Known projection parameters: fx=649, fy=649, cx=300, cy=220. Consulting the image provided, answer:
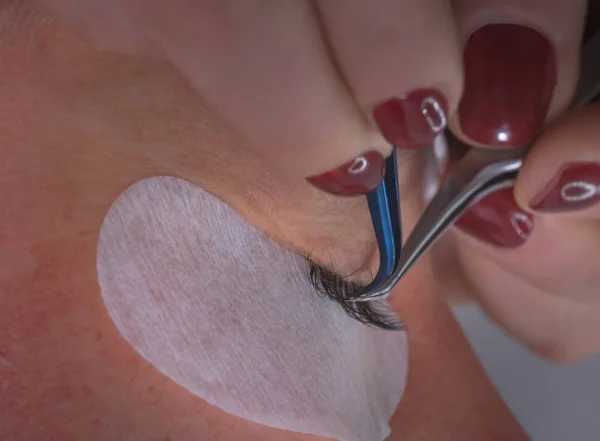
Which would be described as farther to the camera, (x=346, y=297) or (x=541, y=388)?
(x=541, y=388)

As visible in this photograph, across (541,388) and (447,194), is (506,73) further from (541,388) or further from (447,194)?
(541,388)

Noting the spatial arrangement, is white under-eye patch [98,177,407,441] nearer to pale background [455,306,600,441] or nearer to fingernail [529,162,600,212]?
fingernail [529,162,600,212]

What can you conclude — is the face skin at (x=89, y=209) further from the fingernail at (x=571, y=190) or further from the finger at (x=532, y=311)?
the finger at (x=532, y=311)

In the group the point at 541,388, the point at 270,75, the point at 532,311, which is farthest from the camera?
the point at 541,388

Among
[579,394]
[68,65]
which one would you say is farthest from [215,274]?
[579,394]

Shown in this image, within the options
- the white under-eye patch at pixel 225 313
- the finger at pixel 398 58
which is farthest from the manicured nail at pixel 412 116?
the white under-eye patch at pixel 225 313

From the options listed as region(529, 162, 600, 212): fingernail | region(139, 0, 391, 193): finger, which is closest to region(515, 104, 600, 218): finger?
region(529, 162, 600, 212): fingernail

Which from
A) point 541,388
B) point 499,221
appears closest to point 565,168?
point 499,221
